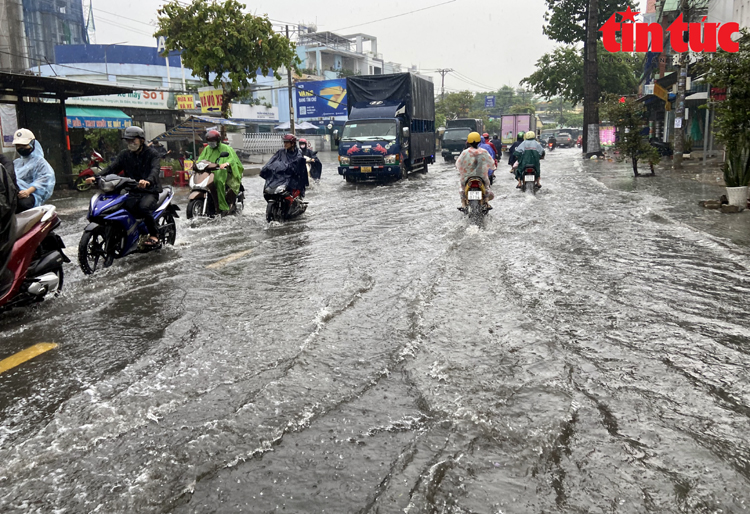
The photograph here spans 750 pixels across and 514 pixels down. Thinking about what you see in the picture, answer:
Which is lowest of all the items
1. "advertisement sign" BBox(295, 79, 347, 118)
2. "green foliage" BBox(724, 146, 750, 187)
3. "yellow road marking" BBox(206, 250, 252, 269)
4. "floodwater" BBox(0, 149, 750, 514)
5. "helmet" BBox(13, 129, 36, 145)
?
"floodwater" BBox(0, 149, 750, 514)

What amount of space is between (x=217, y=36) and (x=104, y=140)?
7.38 m

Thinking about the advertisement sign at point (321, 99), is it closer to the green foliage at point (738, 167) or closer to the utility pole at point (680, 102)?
the utility pole at point (680, 102)

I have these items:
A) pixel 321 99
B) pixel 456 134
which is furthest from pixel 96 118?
pixel 321 99

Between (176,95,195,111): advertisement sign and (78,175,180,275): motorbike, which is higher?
(176,95,195,111): advertisement sign

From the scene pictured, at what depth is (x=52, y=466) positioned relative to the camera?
2.97 m

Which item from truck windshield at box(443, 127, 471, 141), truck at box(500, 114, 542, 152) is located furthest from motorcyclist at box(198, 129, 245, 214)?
truck at box(500, 114, 542, 152)

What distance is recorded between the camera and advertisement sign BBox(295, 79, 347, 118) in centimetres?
5300

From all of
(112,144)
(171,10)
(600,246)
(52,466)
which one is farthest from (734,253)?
(112,144)

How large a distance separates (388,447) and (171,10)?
26.1m

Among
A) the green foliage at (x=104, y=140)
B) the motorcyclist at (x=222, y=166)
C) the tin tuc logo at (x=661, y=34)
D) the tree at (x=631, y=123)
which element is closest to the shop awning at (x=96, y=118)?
the green foliage at (x=104, y=140)

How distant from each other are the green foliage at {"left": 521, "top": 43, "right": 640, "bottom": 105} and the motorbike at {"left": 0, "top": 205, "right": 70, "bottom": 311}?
41.6 m

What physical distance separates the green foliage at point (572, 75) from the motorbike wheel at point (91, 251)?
132 feet

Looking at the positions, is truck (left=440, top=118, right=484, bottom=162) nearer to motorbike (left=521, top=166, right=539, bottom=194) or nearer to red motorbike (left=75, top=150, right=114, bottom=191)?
motorbike (left=521, top=166, right=539, bottom=194)

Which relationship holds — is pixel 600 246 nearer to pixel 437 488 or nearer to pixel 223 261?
pixel 223 261
